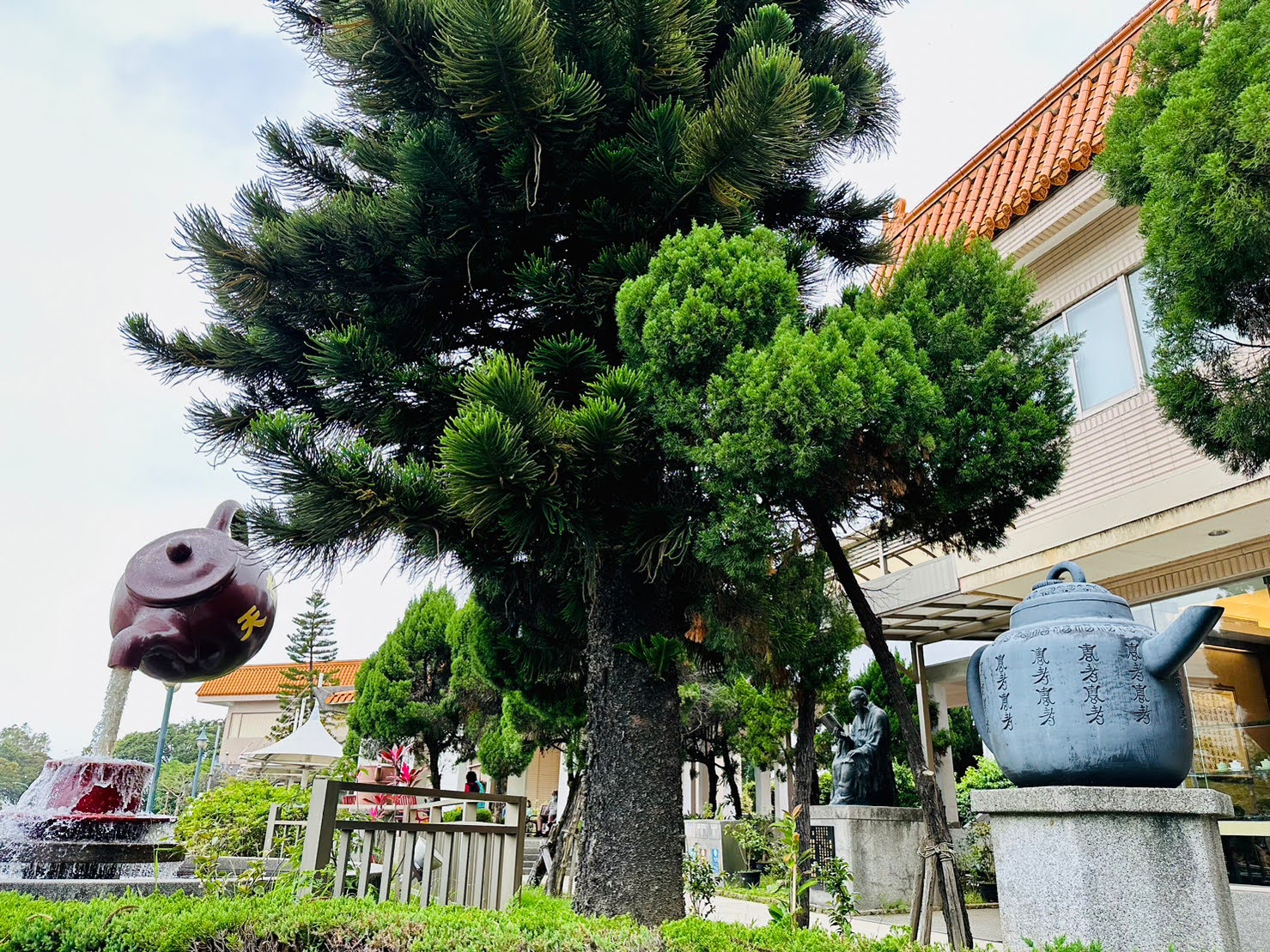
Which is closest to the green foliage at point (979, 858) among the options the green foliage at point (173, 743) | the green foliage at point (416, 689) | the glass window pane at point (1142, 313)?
the glass window pane at point (1142, 313)

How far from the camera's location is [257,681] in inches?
1278

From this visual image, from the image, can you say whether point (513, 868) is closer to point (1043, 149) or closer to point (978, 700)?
point (978, 700)

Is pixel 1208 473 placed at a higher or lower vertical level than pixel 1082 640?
higher

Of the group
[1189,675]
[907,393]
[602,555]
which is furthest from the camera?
[1189,675]

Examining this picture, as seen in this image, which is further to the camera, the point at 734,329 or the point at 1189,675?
the point at 1189,675

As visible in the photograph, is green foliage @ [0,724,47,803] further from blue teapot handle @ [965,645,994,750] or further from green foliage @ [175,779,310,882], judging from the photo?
blue teapot handle @ [965,645,994,750]

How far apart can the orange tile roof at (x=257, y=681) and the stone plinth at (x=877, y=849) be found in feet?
79.9

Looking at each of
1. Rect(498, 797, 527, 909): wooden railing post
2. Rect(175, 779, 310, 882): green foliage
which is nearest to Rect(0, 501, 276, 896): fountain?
Rect(175, 779, 310, 882): green foliage

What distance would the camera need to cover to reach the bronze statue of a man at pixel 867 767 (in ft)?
32.0

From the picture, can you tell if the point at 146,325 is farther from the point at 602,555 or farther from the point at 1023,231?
the point at 1023,231

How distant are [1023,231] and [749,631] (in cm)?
539

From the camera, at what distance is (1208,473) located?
6.89 metres

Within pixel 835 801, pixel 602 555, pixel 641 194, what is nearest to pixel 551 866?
pixel 835 801

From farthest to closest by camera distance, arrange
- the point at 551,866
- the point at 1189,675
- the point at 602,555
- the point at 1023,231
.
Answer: the point at 551,866, the point at 1023,231, the point at 1189,675, the point at 602,555
